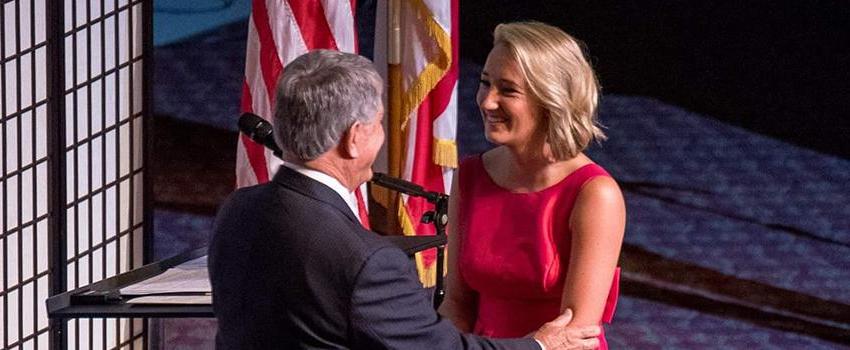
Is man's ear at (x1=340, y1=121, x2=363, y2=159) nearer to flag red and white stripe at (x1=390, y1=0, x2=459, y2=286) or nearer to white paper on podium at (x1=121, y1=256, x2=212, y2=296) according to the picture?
white paper on podium at (x1=121, y1=256, x2=212, y2=296)

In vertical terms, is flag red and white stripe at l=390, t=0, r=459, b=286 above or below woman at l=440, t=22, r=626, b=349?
below

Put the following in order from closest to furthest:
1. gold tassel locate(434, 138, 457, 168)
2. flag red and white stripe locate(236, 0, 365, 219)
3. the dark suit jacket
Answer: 1. the dark suit jacket
2. flag red and white stripe locate(236, 0, 365, 219)
3. gold tassel locate(434, 138, 457, 168)

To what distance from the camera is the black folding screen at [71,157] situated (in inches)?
146

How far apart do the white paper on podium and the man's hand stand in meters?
0.87

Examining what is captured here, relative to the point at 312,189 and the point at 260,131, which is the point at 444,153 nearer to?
the point at 260,131

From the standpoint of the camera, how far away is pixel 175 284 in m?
2.96

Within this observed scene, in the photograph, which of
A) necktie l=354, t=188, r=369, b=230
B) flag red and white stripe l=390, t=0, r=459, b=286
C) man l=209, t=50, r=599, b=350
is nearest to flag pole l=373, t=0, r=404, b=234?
flag red and white stripe l=390, t=0, r=459, b=286

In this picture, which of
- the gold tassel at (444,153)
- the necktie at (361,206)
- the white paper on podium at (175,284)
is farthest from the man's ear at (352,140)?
the gold tassel at (444,153)

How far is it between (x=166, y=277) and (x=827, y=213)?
3.57m

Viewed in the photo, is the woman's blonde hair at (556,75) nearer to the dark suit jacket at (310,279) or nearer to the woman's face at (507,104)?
the woman's face at (507,104)

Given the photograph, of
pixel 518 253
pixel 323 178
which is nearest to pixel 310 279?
pixel 323 178

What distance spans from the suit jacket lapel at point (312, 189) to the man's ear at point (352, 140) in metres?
0.06

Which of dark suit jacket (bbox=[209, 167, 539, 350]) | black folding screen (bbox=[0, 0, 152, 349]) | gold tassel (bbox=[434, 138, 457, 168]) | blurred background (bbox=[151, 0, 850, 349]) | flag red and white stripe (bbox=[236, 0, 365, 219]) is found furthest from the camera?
blurred background (bbox=[151, 0, 850, 349])

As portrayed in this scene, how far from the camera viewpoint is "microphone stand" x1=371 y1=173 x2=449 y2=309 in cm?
285
